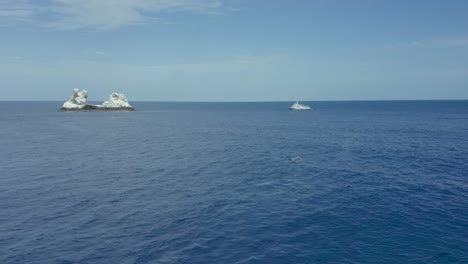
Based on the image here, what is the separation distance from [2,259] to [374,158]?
65.7 meters

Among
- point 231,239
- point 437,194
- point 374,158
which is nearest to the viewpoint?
point 231,239

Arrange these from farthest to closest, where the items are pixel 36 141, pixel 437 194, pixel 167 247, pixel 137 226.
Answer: pixel 36 141, pixel 437 194, pixel 137 226, pixel 167 247

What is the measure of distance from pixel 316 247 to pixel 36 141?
300 feet

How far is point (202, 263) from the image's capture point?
2778 centimetres

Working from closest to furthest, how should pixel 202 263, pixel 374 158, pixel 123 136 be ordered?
1. pixel 202 263
2. pixel 374 158
3. pixel 123 136

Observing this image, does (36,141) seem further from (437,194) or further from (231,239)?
(437,194)

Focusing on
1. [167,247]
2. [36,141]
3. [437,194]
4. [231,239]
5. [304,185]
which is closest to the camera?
[167,247]

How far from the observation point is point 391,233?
33.8 metres

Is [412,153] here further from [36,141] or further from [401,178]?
[36,141]

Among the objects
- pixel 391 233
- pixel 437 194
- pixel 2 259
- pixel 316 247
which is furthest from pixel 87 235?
pixel 437 194

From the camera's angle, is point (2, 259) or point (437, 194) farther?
point (437, 194)

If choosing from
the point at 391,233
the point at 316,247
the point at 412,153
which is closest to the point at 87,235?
the point at 316,247

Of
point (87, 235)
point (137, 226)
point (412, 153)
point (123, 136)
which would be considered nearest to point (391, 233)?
point (137, 226)

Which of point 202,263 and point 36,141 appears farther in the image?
point 36,141
